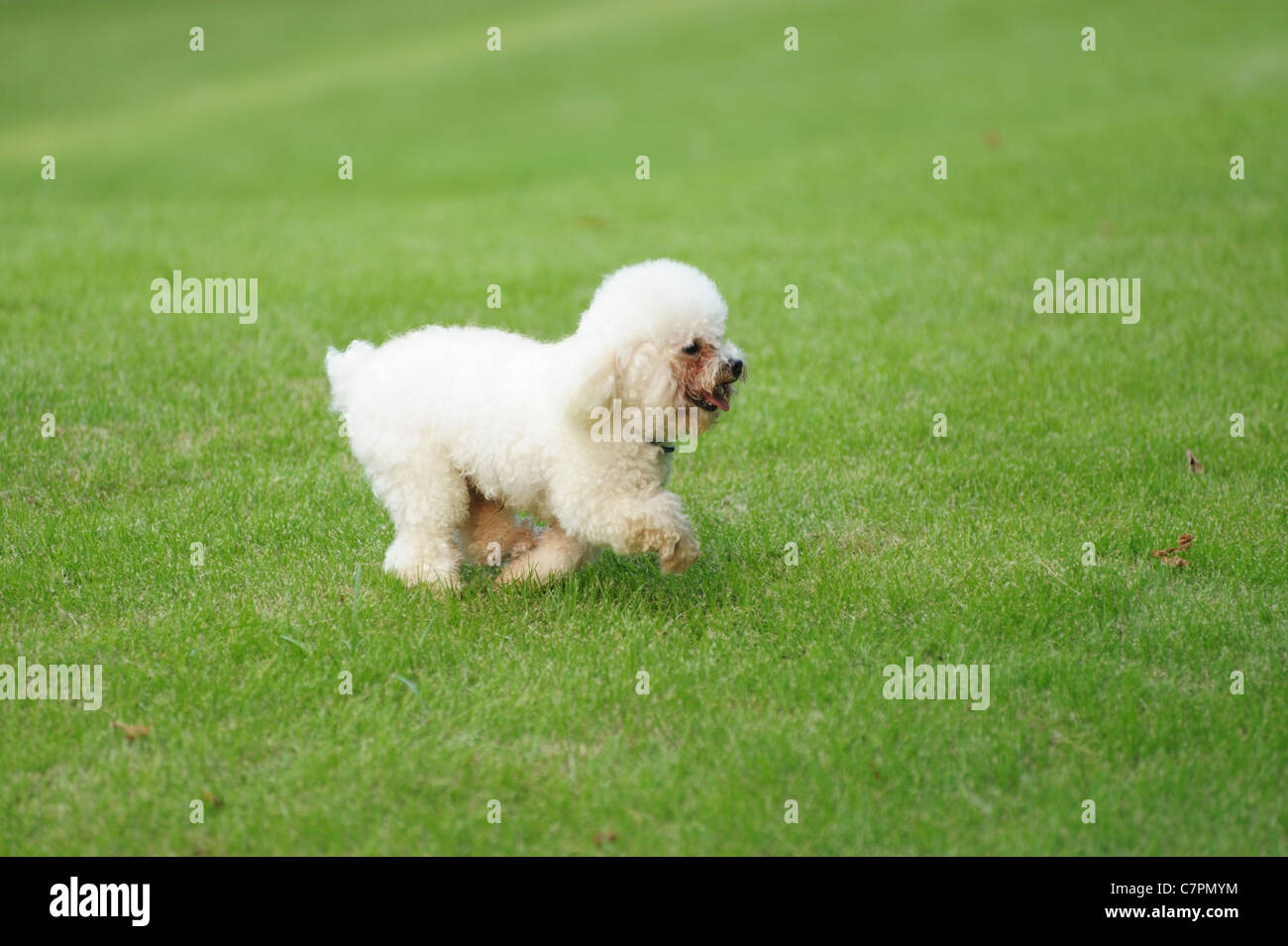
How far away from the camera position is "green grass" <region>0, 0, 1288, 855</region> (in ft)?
13.0

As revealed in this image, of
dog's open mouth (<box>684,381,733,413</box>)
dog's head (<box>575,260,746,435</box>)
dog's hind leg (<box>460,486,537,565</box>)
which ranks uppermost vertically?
dog's head (<box>575,260,746,435</box>)

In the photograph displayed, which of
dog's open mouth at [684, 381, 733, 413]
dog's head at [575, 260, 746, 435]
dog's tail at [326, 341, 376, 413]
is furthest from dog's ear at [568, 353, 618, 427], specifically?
dog's tail at [326, 341, 376, 413]

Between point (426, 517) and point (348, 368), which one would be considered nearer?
point (426, 517)

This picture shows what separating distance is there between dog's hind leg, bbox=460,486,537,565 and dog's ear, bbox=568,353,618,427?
3.08 ft

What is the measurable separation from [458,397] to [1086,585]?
264 cm

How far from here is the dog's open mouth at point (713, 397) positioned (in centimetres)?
466

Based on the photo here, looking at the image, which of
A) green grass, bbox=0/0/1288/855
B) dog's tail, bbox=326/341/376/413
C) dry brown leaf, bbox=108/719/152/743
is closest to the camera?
green grass, bbox=0/0/1288/855

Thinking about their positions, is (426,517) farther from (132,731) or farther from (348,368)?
(132,731)

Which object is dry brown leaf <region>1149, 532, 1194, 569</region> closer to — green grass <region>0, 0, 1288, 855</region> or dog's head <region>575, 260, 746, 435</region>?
green grass <region>0, 0, 1288, 855</region>

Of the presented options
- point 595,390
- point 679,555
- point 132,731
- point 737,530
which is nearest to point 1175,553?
point 737,530

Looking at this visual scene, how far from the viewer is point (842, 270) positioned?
32.8 feet

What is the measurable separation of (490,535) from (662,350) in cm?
133

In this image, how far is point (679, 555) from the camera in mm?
4785
